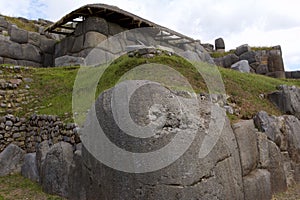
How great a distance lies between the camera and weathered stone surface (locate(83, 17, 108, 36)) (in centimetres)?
1564

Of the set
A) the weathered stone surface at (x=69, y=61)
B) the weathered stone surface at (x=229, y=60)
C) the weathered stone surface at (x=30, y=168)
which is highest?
the weathered stone surface at (x=229, y=60)

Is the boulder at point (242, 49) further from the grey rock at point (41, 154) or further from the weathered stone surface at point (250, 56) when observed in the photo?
the grey rock at point (41, 154)

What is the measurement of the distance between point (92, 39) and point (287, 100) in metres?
10.1

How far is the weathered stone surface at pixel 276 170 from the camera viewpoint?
21.7 ft

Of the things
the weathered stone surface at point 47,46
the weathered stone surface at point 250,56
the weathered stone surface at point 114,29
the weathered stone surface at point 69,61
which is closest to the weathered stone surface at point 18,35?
the weathered stone surface at point 47,46

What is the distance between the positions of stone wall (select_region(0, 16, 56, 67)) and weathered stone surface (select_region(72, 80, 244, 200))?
41.3 ft

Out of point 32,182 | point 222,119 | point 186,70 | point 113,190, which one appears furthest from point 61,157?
point 186,70

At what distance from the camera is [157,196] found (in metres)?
4.35

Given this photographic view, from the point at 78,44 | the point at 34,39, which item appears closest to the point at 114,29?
the point at 78,44

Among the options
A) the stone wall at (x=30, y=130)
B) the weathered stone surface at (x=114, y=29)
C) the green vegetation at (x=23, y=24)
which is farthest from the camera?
the green vegetation at (x=23, y=24)

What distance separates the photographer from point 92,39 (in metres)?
15.4

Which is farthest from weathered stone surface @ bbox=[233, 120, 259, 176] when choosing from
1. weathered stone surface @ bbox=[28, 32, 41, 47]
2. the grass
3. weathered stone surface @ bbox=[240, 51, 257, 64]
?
weathered stone surface @ bbox=[28, 32, 41, 47]

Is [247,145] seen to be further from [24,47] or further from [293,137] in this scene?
[24,47]

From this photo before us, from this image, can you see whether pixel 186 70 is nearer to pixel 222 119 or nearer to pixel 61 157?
pixel 222 119
